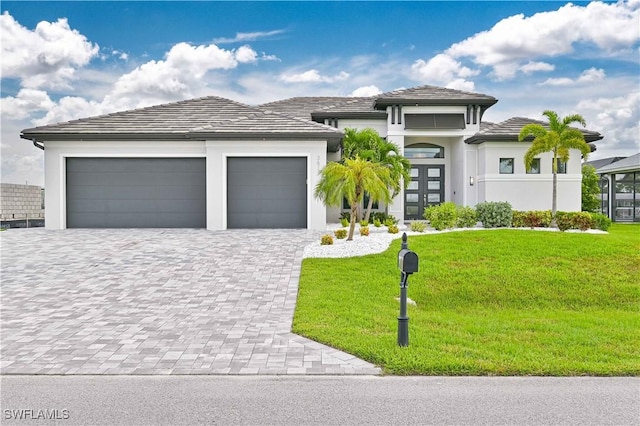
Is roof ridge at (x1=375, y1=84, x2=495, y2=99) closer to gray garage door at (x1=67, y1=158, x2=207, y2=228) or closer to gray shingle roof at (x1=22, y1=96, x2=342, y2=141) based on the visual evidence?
gray shingle roof at (x1=22, y1=96, x2=342, y2=141)

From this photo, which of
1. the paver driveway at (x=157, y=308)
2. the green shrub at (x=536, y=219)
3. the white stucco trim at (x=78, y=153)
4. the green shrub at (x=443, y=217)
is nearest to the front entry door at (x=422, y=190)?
the green shrub at (x=536, y=219)

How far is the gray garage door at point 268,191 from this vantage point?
16.1 m

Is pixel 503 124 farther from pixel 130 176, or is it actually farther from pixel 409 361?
pixel 409 361

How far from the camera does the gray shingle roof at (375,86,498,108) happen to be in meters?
19.5

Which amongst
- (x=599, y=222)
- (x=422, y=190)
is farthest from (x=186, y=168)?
(x=599, y=222)

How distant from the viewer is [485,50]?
19.1 meters

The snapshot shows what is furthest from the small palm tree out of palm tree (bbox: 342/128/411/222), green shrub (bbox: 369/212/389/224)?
green shrub (bbox: 369/212/389/224)

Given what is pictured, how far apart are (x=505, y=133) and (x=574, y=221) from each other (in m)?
5.42

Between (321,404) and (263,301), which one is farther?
(263,301)

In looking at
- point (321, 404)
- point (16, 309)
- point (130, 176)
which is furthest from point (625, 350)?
point (130, 176)

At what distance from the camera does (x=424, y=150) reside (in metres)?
22.0

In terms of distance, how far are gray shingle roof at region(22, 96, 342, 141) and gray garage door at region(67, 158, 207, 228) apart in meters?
1.03

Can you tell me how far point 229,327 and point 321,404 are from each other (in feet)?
8.76

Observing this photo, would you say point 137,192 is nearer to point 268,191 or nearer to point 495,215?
point 268,191
